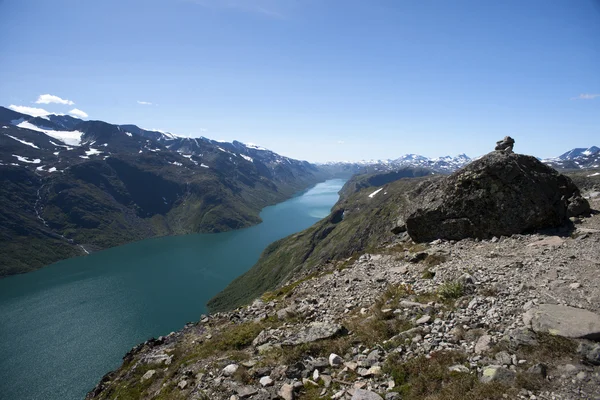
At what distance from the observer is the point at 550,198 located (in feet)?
70.1

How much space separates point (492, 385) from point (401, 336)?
155 inches

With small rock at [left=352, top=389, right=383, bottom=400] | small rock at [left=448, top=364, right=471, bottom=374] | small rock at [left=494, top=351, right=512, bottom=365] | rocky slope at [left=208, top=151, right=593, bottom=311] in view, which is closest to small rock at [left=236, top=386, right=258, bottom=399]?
small rock at [left=352, top=389, right=383, bottom=400]

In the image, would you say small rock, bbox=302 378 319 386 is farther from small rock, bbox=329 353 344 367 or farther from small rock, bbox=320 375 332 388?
small rock, bbox=329 353 344 367

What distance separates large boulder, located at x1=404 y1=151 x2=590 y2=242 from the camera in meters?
21.1

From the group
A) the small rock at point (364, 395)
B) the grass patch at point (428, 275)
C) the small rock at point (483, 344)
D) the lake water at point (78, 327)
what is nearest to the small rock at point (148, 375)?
the small rock at point (364, 395)

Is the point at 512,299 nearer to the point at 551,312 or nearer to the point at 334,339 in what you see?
the point at 551,312

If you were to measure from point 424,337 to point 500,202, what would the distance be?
15199 mm

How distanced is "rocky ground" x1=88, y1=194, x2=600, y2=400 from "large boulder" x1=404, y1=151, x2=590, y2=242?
1414mm

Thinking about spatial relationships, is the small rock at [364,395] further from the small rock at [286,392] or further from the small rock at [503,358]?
the small rock at [503,358]

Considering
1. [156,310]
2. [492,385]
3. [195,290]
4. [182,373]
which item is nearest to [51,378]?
[156,310]

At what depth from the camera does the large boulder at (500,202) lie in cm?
2106

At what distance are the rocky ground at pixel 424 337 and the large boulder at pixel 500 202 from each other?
1.41 meters

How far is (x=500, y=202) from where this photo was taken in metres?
21.8

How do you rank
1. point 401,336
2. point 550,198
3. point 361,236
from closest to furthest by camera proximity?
1. point 401,336
2. point 550,198
3. point 361,236
